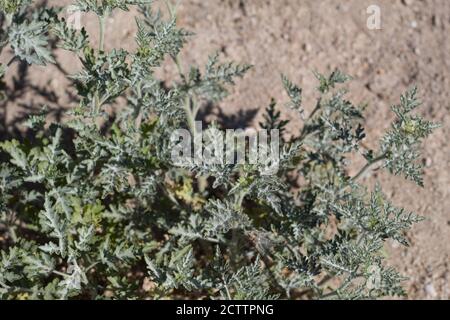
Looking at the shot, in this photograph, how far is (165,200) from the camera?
4.84 metres

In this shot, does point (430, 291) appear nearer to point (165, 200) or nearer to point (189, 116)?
point (165, 200)

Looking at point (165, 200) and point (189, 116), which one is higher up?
point (189, 116)

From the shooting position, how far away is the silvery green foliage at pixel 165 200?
371 cm

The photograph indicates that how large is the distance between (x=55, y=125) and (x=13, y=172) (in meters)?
0.47

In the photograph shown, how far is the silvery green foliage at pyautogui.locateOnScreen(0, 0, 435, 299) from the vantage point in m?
3.71

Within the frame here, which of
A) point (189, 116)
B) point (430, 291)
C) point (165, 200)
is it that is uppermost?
point (189, 116)

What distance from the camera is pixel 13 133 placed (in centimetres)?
541

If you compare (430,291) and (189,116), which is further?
(430,291)

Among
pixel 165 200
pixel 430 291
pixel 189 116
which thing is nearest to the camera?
pixel 189 116

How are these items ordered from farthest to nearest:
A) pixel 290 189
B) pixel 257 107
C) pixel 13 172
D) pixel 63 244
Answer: pixel 257 107 < pixel 290 189 < pixel 13 172 < pixel 63 244

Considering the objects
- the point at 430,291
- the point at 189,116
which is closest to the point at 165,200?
the point at 189,116

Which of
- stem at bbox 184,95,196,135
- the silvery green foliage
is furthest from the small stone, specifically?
stem at bbox 184,95,196,135
